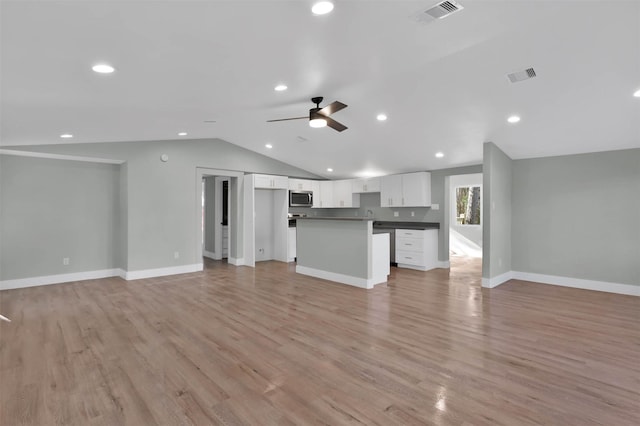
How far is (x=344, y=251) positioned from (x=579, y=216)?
13.0ft

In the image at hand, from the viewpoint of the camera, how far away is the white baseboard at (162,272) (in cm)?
596

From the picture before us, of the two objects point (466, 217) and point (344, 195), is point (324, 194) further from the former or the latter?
point (466, 217)

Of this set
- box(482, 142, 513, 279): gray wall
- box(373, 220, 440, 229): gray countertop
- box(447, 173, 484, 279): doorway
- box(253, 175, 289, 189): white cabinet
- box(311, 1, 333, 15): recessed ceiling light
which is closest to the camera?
box(311, 1, 333, 15): recessed ceiling light

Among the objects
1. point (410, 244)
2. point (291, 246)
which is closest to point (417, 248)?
point (410, 244)

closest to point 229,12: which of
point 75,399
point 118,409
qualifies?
point 118,409

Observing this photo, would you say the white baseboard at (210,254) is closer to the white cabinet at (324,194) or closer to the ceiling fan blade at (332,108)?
the white cabinet at (324,194)

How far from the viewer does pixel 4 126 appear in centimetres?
370

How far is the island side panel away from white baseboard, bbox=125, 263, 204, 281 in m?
2.16

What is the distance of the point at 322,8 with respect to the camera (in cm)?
207

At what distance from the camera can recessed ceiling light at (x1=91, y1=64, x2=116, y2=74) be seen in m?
2.44

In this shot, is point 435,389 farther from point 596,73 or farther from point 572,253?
point 572,253

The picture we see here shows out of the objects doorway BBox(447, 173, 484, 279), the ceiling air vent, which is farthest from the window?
the ceiling air vent

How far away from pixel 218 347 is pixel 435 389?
6.24 ft

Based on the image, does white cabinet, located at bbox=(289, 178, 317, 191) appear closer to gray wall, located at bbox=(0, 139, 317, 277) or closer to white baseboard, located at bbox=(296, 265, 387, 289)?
gray wall, located at bbox=(0, 139, 317, 277)
